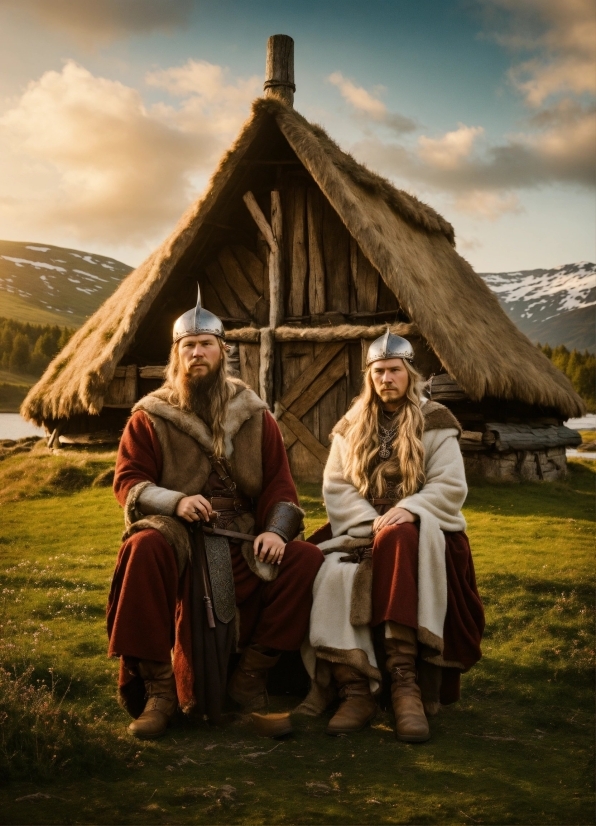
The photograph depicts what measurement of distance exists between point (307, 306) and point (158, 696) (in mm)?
7329

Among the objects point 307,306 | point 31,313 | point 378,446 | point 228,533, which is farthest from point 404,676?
point 31,313

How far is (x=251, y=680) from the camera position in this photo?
3.91 m

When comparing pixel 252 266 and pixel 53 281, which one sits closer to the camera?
pixel 252 266

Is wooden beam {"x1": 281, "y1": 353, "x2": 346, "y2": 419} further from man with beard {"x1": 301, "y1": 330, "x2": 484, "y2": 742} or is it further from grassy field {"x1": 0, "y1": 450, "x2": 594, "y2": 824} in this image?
man with beard {"x1": 301, "y1": 330, "x2": 484, "y2": 742}

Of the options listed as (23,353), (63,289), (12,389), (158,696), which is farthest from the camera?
(63,289)

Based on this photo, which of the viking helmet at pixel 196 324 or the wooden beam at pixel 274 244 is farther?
the wooden beam at pixel 274 244

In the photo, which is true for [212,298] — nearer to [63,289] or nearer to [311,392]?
[311,392]

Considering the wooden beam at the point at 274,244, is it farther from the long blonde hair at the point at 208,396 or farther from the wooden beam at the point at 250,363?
the long blonde hair at the point at 208,396

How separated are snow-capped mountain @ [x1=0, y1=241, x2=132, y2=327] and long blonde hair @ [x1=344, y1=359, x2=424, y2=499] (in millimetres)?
104055

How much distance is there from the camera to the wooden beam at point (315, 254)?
33.6 ft

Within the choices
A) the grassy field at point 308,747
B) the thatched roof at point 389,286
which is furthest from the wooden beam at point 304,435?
the grassy field at point 308,747

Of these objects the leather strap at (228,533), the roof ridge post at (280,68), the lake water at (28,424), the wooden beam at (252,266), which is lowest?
the lake water at (28,424)

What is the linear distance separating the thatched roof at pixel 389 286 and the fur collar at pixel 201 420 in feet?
15.3

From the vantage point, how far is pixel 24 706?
10.6 ft
